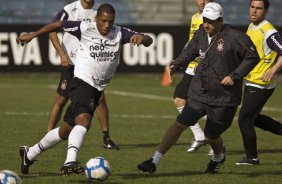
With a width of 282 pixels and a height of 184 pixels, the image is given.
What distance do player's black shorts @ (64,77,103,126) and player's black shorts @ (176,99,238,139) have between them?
107 centimetres

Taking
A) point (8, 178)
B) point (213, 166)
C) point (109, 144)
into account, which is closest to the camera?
point (8, 178)

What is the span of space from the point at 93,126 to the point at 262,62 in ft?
17.8

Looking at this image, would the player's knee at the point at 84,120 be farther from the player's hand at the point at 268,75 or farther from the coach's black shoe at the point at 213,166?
the player's hand at the point at 268,75

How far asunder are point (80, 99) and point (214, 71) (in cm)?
163

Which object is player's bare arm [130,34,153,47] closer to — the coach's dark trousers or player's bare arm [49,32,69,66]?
the coach's dark trousers

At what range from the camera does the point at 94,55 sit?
10.5 metres

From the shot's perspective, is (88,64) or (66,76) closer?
(88,64)

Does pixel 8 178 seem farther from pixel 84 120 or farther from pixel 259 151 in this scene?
pixel 259 151

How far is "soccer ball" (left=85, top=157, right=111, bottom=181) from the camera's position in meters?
9.45

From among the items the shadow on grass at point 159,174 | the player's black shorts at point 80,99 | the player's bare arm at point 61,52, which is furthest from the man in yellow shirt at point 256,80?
the player's bare arm at point 61,52

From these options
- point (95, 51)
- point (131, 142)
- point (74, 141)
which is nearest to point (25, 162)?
point (74, 141)

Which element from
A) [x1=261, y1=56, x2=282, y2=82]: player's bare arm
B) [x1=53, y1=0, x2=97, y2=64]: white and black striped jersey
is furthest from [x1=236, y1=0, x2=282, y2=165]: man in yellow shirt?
[x1=53, y1=0, x2=97, y2=64]: white and black striped jersey

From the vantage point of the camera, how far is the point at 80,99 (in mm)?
10266

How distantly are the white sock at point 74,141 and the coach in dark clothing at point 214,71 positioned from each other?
35.6 inches
